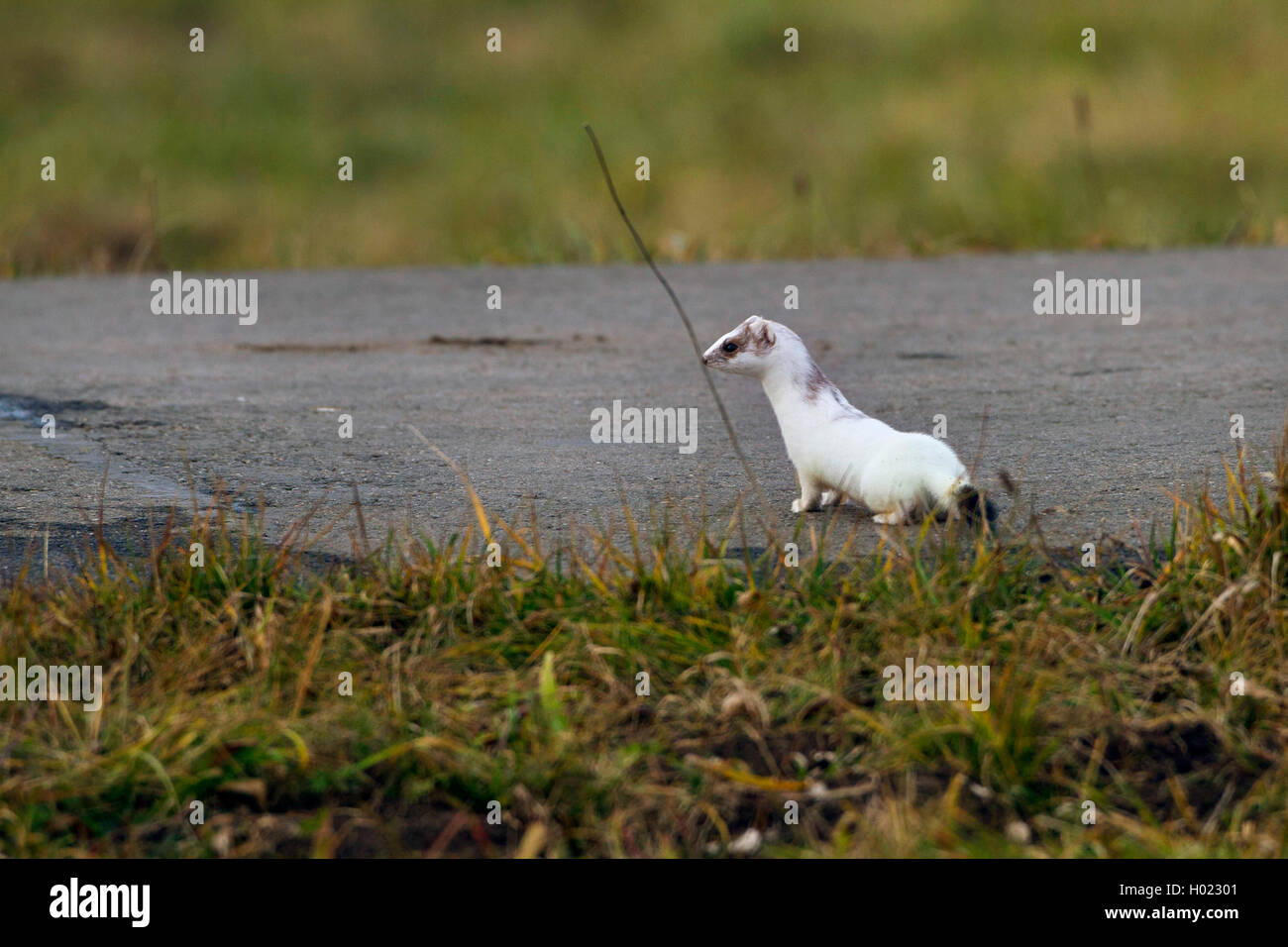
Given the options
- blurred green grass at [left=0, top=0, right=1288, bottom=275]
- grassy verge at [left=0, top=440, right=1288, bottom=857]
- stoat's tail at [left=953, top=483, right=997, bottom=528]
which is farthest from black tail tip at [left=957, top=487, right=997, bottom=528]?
blurred green grass at [left=0, top=0, right=1288, bottom=275]

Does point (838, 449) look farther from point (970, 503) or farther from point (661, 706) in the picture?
point (661, 706)

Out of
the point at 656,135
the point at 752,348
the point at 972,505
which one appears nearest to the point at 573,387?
the point at 752,348

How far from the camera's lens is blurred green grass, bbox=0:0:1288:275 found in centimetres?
1328

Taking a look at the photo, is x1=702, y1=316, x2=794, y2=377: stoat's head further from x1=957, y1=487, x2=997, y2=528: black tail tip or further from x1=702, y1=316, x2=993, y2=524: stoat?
x1=957, y1=487, x2=997, y2=528: black tail tip

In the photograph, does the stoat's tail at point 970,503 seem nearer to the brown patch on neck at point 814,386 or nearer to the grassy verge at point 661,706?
the grassy verge at point 661,706

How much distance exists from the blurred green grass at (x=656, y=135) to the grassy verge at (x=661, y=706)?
26.0ft

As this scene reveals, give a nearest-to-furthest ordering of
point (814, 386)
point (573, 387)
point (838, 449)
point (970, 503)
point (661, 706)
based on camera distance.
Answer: point (661, 706), point (970, 503), point (838, 449), point (814, 386), point (573, 387)

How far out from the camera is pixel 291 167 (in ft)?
58.3

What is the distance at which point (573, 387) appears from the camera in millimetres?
7781

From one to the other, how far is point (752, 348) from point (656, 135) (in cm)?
1303

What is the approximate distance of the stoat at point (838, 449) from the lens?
15.7 feet

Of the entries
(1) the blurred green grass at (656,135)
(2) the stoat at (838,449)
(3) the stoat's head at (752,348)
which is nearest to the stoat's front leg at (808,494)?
(2) the stoat at (838,449)

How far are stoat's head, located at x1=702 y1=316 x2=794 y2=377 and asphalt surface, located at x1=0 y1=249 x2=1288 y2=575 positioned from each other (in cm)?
48

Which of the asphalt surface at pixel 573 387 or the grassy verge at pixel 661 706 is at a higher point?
the asphalt surface at pixel 573 387
